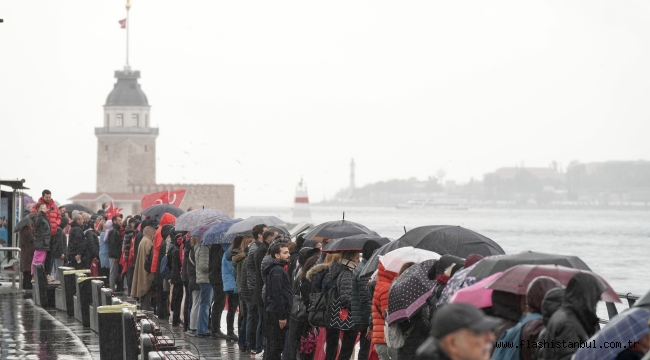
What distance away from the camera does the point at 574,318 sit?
6.00m

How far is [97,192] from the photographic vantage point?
12256 centimetres

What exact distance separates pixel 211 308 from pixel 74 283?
2.70 meters

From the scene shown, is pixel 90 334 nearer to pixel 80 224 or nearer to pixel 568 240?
pixel 80 224

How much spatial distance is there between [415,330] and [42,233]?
499 inches

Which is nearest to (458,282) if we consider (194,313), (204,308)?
(204,308)

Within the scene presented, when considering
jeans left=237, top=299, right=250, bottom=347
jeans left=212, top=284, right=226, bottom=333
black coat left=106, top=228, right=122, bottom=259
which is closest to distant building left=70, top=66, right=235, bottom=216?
black coat left=106, top=228, right=122, bottom=259

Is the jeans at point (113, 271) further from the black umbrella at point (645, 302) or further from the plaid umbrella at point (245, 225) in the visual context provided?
the black umbrella at point (645, 302)

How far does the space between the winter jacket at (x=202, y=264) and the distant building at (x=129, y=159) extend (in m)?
104

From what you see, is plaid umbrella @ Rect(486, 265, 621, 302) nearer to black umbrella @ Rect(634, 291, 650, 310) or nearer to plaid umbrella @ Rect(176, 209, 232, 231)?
black umbrella @ Rect(634, 291, 650, 310)

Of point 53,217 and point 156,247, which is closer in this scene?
point 156,247

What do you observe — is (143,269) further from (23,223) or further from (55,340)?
(55,340)

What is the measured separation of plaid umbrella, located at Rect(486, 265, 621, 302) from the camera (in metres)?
6.82

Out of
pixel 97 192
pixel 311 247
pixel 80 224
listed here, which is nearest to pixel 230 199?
pixel 97 192

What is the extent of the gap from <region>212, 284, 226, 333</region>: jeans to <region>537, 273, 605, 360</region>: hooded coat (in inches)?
348
